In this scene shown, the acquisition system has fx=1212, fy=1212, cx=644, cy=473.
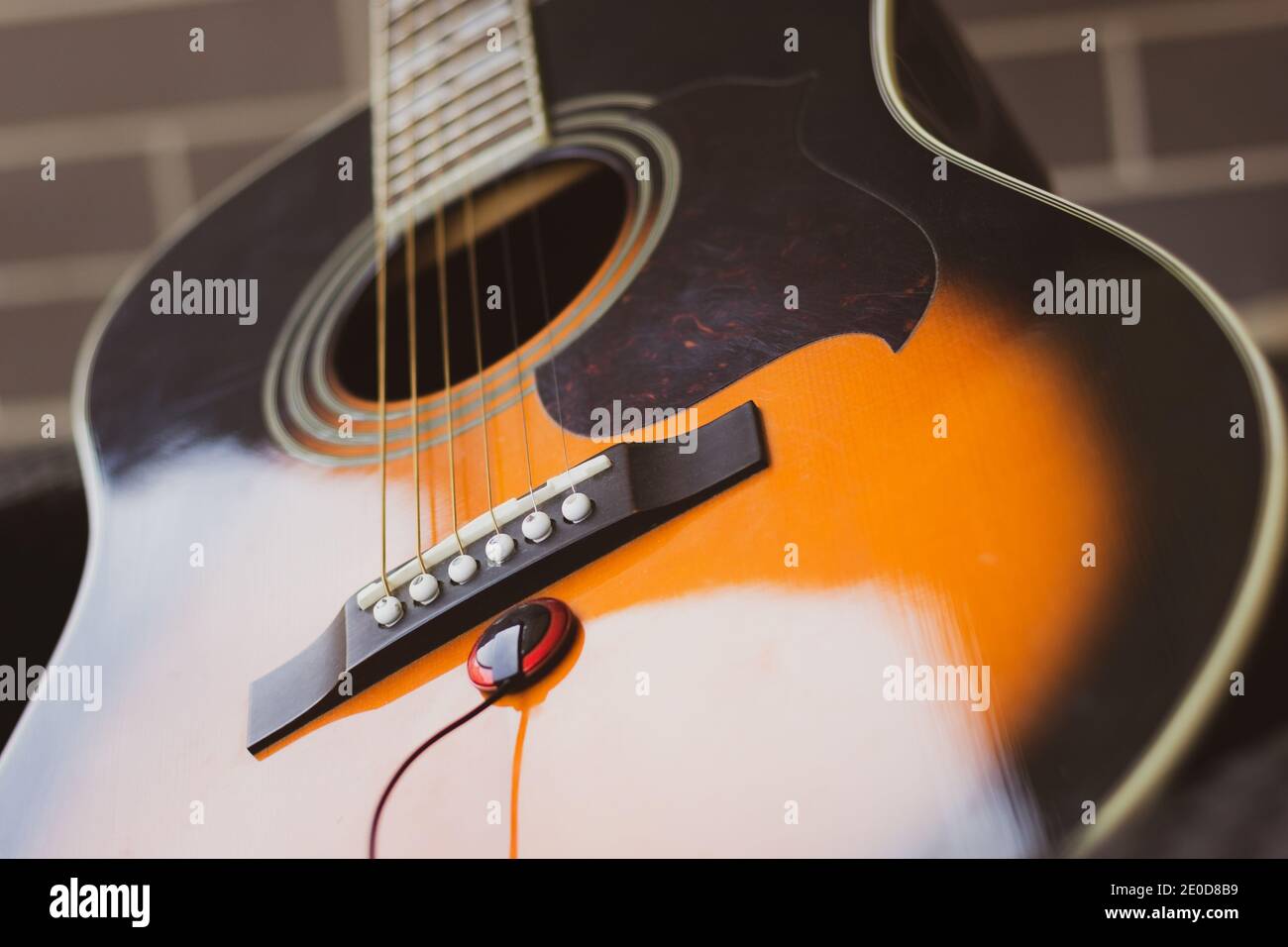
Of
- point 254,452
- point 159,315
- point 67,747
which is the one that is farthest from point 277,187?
point 67,747

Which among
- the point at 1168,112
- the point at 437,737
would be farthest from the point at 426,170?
the point at 1168,112

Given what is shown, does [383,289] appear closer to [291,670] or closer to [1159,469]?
[291,670]

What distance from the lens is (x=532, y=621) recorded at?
46cm

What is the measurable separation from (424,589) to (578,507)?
0.23 ft

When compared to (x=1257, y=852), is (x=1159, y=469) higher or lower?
higher

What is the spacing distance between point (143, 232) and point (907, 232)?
3.58 feet

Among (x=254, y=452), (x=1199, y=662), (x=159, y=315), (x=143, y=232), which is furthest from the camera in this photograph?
(x=143, y=232)

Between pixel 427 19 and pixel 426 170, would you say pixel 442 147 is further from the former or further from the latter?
pixel 427 19

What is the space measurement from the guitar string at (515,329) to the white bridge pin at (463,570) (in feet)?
0.11

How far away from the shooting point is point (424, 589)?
0.49 m

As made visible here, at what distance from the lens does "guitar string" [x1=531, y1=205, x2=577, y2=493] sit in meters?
0.53

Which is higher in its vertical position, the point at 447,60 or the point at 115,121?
the point at 115,121

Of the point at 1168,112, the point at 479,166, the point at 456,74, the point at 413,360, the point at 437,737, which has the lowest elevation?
the point at 437,737

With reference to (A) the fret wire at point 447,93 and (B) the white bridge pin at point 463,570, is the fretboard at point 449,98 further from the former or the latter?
(B) the white bridge pin at point 463,570
